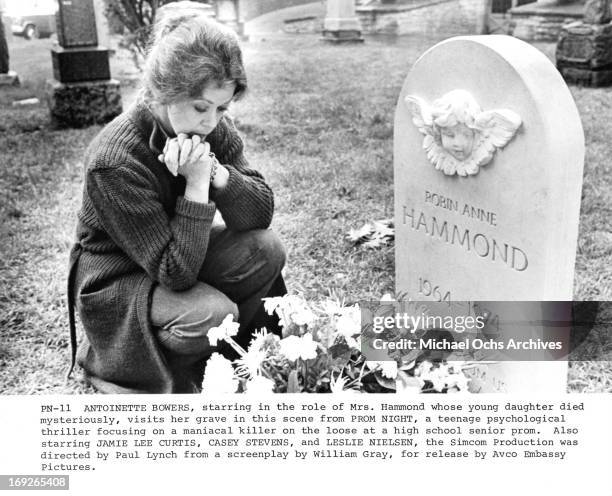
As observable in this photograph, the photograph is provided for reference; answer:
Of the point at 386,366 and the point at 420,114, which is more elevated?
the point at 420,114

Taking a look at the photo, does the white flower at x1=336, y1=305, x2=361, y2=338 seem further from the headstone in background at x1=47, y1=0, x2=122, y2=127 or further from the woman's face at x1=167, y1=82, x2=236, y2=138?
the headstone in background at x1=47, y1=0, x2=122, y2=127

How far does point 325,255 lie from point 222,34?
169cm

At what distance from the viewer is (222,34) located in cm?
179

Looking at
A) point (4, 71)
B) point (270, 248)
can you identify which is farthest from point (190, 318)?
point (4, 71)

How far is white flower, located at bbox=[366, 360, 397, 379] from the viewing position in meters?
1.76

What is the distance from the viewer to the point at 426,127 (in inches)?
91.6

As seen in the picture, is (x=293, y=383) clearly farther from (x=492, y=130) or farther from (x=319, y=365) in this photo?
(x=492, y=130)

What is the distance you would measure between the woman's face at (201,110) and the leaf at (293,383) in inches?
27.0

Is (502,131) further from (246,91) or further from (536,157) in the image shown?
(246,91)

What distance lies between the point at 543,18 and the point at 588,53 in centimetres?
464

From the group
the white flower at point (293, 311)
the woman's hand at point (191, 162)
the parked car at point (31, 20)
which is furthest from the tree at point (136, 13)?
the parked car at point (31, 20)

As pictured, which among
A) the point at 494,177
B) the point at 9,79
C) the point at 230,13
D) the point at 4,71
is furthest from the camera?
the point at 230,13

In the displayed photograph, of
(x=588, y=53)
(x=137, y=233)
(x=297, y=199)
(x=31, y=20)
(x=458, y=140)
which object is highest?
(x=31, y=20)

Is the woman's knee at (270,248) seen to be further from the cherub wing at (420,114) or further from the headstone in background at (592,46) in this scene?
the headstone in background at (592,46)
